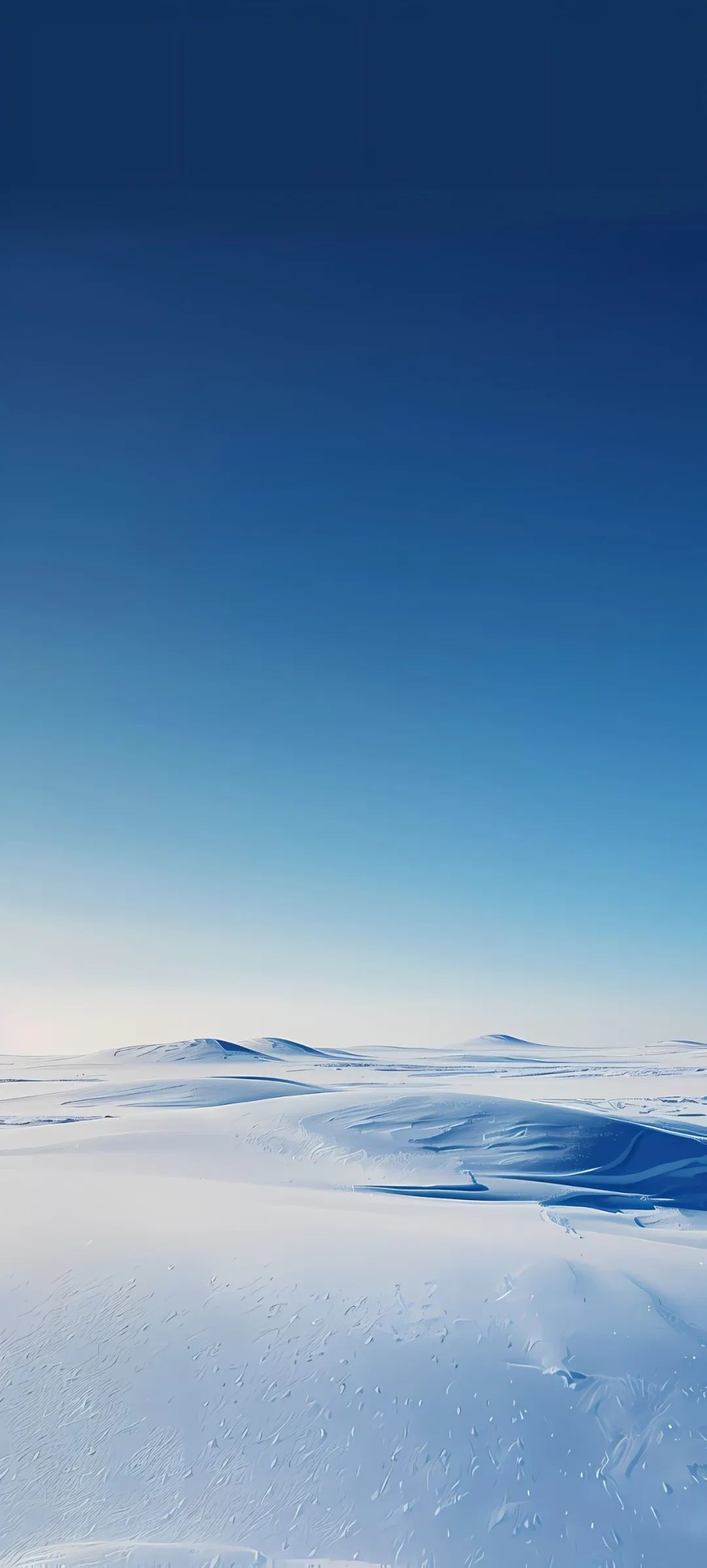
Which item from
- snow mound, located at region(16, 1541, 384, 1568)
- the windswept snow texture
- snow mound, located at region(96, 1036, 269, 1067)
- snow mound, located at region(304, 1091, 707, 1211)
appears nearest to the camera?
snow mound, located at region(16, 1541, 384, 1568)

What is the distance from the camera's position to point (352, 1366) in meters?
3.98

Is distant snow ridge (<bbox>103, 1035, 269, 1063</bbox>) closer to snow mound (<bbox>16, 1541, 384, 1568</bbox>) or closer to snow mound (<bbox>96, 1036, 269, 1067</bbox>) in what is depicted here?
snow mound (<bbox>96, 1036, 269, 1067</bbox>)

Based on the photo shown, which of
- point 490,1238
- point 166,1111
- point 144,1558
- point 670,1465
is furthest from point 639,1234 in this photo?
point 166,1111

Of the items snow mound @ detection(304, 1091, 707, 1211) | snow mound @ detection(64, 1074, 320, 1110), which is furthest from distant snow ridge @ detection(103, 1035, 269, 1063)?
snow mound @ detection(304, 1091, 707, 1211)

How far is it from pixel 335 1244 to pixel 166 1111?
6211mm

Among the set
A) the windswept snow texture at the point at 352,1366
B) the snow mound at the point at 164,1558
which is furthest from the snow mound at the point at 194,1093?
the snow mound at the point at 164,1558

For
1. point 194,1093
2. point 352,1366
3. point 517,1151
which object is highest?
point 352,1366

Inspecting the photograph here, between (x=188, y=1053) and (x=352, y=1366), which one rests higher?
(x=352, y=1366)

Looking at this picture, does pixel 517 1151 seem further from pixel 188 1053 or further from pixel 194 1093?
pixel 188 1053

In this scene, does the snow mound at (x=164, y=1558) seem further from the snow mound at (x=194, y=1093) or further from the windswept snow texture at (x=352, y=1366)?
the snow mound at (x=194, y=1093)

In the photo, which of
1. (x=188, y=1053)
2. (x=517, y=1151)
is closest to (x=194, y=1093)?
(x=517, y=1151)

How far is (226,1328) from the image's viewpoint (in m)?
4.32

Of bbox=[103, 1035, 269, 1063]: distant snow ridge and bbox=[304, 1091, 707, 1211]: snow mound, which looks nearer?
bbox=[304, 1091, 707, 1211]: snow mound

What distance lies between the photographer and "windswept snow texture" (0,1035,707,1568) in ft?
10.2
